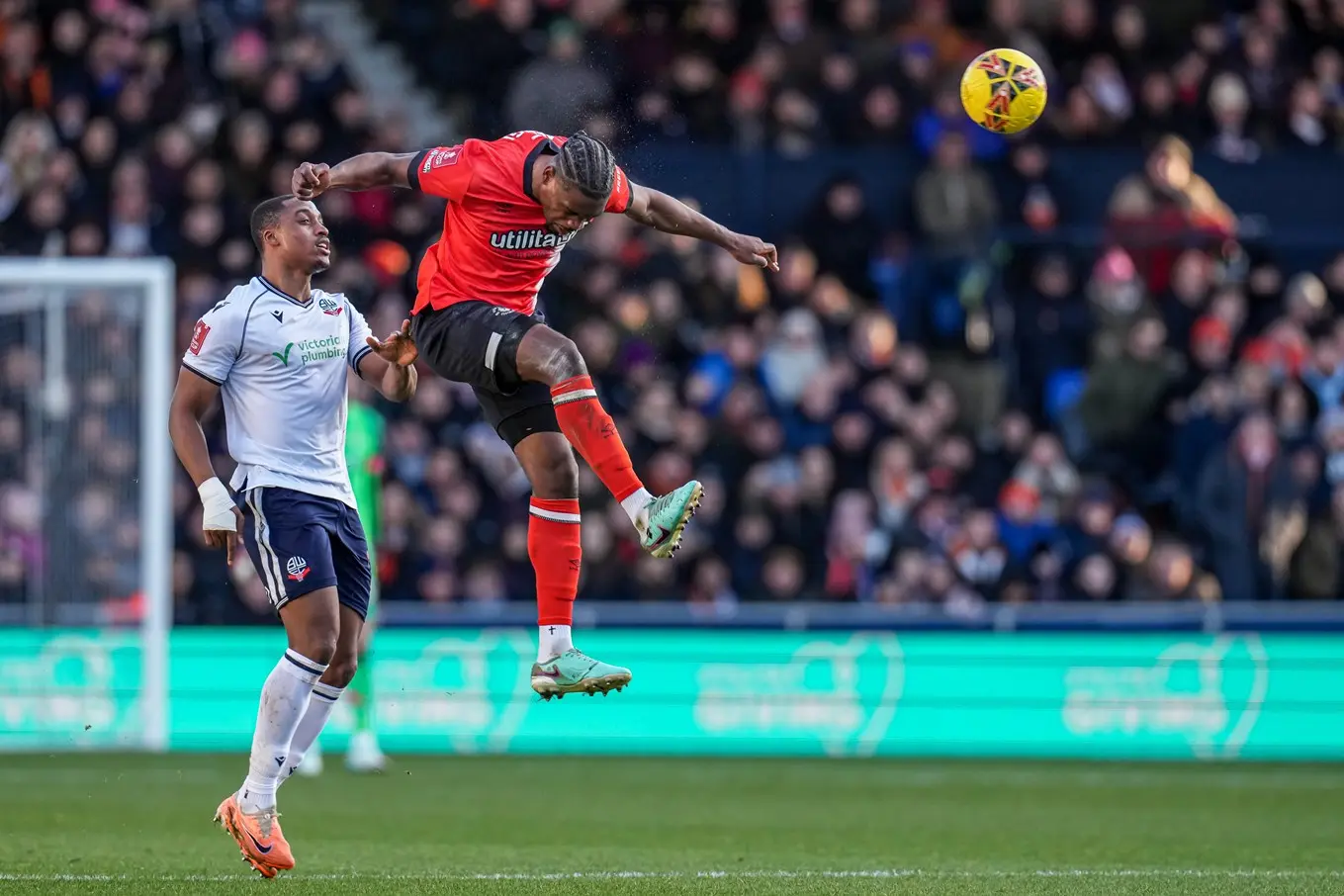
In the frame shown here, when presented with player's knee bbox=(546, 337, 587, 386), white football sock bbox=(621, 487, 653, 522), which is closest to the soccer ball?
player's knee bbox=(546, 337, 587, 386)

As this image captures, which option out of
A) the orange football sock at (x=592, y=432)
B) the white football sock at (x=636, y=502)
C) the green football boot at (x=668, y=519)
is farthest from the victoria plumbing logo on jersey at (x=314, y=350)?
the green football boot at (x=668, y=519)

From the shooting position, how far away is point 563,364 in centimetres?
909

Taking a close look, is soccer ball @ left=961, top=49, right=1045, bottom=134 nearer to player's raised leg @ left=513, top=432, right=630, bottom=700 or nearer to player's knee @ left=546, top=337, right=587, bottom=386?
player's knee @ left=546, top=337, right=587, bottom=386

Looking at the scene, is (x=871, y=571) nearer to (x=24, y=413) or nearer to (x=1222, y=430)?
(x=1222, y=430)

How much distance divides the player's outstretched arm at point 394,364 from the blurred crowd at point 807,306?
5.77m

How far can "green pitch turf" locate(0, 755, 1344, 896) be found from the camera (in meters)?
9.53

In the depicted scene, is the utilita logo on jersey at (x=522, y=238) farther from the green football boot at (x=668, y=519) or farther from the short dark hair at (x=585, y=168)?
the green football boot at (x=668, y=519)

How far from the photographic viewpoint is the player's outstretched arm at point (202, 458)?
9.12m

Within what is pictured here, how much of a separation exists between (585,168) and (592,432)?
1109mm

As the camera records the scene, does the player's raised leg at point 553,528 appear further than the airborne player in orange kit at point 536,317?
Yes

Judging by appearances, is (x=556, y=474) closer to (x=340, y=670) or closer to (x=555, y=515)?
(x=555, y=515)

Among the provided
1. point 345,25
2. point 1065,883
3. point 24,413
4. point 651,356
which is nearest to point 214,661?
point 24,413

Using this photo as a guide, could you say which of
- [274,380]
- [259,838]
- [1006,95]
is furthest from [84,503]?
[1006,95]

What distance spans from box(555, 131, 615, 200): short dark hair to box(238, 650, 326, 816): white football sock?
7.72ft
